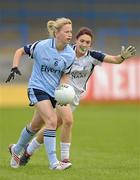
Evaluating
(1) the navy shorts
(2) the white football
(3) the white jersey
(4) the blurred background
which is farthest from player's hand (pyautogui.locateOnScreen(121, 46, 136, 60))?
(4) the blurred background

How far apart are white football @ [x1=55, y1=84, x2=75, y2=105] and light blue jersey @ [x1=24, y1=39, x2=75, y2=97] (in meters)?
0.14

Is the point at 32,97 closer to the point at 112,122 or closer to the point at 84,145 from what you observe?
the point at 84,145

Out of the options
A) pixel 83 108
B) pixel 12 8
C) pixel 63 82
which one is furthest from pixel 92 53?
pixel 12 8

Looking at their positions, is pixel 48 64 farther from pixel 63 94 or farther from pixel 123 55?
pixel 123 55

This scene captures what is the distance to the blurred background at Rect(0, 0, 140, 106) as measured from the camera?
24625mm

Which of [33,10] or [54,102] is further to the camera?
[33,10]

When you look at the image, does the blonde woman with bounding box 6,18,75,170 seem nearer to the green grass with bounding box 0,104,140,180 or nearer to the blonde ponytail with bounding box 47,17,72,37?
the blonde ponytail with bounding box 47,17,72,37

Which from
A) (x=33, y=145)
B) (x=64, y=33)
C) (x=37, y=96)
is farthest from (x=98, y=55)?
(x=33, y=145)

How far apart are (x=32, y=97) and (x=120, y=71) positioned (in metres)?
15.4

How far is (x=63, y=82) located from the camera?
958cm

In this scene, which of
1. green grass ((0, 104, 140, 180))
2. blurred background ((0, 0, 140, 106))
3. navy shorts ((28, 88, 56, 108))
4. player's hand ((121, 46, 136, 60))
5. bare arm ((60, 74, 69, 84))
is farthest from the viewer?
blurred background ((0, 0, 140, 106))

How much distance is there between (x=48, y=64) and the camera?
30.9ft

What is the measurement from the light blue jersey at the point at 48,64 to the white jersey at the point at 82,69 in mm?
794

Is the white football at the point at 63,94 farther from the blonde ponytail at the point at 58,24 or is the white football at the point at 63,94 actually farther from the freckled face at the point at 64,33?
the blonde ponytail at the point at 58,24
